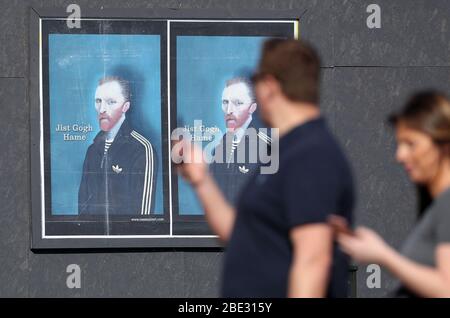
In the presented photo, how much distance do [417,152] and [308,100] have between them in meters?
0.40

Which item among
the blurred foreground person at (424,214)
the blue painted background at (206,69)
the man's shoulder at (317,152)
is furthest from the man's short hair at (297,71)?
the blue painted background at (206,69)

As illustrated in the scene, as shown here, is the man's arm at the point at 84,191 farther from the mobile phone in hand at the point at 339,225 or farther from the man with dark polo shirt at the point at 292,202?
the mobile phone in hand at the point at 339,225

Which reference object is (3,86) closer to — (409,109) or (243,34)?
(243,34)

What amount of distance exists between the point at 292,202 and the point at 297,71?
0.47m

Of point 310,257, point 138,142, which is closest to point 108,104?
point 138,142

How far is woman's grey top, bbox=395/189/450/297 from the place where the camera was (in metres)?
3.15

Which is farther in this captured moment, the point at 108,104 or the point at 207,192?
the point at 108,104

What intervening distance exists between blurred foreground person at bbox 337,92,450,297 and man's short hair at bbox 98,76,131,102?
4.73 m

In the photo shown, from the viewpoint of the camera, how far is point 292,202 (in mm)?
3104

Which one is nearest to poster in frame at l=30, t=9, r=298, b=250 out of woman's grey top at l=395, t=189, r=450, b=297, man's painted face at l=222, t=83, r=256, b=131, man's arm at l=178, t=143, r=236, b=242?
man's painted face at l=222, t=83, r=256, b=131

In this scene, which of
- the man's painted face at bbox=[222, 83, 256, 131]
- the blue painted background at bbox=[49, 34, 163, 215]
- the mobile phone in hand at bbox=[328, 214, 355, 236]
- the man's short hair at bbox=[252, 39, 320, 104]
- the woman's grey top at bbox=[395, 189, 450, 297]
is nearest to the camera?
the mobile phone in hand at bbox=[328, 214, 355, 236]

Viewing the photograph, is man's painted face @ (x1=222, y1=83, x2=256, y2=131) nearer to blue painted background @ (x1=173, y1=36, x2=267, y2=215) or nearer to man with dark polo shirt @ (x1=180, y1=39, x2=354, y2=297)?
blue painted background @ (x1=173, y1=36, x2=267, y2=215)

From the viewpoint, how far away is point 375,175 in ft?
26.8

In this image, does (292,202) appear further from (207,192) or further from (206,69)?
(206,69)
